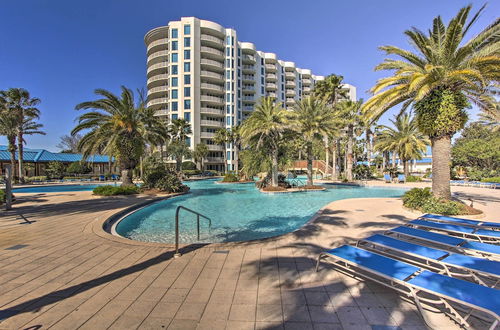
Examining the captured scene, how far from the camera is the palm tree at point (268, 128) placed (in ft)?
70.5

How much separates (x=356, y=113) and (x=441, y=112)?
2333 centimetres

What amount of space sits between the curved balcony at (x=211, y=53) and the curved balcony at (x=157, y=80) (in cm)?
1031

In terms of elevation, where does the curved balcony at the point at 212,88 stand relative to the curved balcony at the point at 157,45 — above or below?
below

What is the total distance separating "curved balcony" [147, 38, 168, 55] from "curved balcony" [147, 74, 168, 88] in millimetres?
6632

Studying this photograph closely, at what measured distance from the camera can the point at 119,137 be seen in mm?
18562

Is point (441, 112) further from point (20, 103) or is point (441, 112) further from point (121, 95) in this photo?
point (20, 103)

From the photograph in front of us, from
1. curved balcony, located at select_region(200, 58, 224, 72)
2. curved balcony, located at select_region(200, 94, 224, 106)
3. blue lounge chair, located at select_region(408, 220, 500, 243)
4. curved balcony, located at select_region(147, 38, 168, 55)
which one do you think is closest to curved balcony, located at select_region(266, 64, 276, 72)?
curved balcony, located at select_region(200, 58, 224, 72)

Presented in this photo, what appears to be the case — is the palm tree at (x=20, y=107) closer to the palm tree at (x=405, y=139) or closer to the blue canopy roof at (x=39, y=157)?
the blue canopy roof at (x=39, y=157)

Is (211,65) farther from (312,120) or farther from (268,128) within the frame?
(268,128)

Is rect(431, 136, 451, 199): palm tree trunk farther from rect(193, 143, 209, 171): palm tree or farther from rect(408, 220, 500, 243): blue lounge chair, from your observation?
rect(193, 143, 209, 171): palm tree

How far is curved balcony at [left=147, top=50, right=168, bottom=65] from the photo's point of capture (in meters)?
54.4

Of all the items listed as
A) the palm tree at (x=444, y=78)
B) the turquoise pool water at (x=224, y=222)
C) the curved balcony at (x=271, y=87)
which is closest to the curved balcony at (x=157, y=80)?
the curved balcony at (x=271, y=87)

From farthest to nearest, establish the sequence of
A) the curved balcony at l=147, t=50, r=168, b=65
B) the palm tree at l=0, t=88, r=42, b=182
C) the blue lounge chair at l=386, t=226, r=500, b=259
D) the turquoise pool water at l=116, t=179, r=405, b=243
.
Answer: the curved balcony at l=147, t=50, r=168, b=65 → the palm tree at l=0, t=88, r=42, b=182 → the turquoise pool water at l=116, t=179, r=405, b=243 → the blue lounge chair at l=386, t=226, r=500, b=259

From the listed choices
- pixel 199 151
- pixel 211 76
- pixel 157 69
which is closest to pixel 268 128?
pixel 199 151
